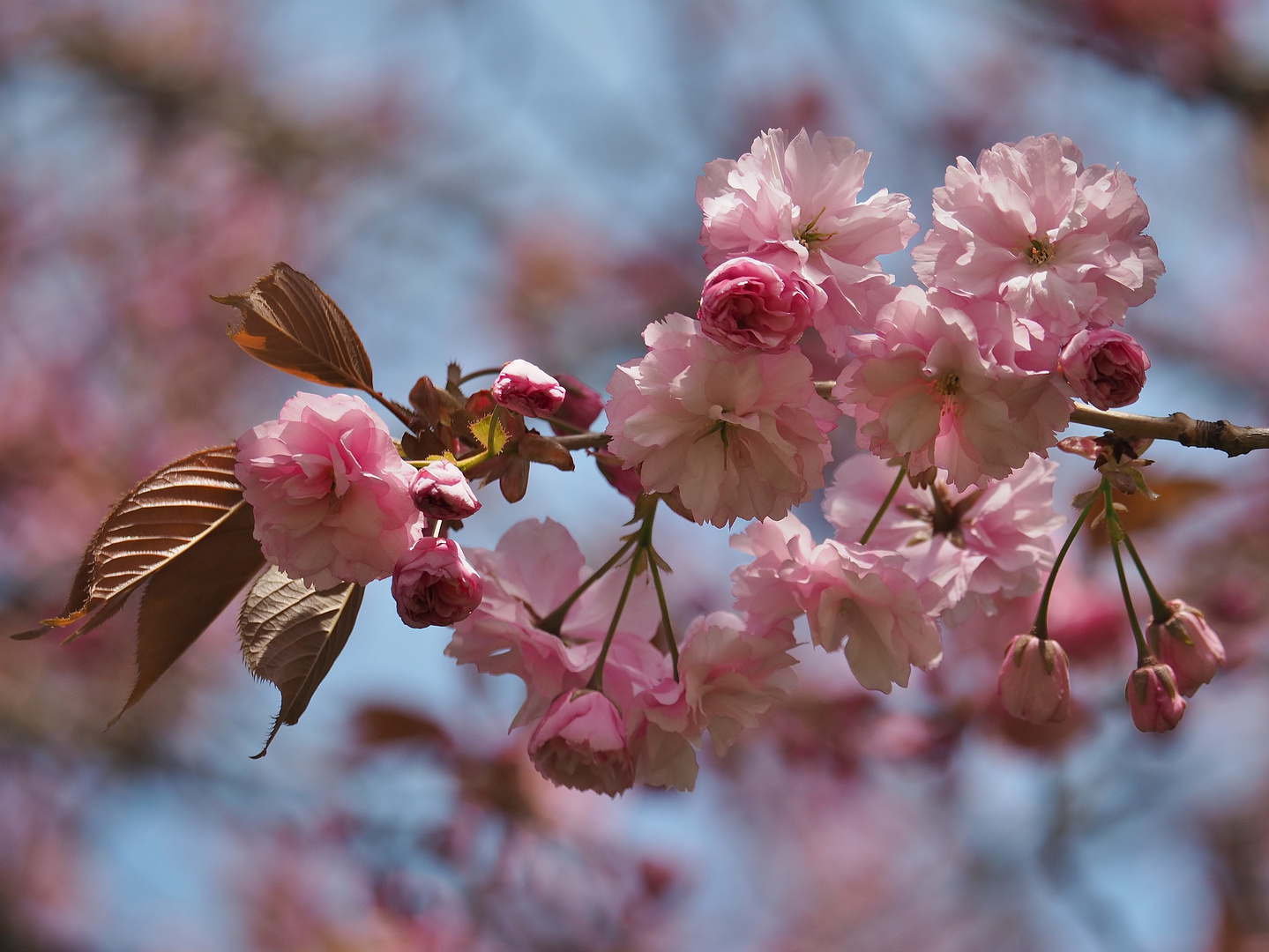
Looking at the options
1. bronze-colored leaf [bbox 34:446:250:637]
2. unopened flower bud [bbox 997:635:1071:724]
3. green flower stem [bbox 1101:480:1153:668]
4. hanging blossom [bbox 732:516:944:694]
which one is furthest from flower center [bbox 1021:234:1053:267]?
bronze-colored leaf [bbox 34:446:250:637]

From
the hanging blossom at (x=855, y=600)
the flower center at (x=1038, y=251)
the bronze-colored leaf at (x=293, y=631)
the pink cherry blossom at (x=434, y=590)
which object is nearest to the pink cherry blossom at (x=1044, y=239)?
the flower center at (x=1038, y=251)

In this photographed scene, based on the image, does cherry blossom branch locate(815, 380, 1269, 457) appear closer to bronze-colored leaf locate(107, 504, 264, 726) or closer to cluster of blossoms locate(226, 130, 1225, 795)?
cluster of blossoms locate(226, 130, 1225, 795)

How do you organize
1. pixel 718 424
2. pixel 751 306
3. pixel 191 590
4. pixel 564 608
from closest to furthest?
pixel 751 306, pixel 718 424, pixel 191 590, pixel 564 608

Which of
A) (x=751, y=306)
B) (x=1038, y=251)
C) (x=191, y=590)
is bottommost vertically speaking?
(x=191, y=590)

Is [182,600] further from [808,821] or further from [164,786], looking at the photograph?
[808,821]

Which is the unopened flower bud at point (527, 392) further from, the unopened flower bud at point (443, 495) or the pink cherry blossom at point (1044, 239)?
the pink cherry blossom at point (1044, 239)

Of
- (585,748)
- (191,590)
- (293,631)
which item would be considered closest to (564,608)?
(585,748)

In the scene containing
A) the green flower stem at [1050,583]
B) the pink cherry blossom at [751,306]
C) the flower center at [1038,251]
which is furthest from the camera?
the green flower stem at [1050,583]

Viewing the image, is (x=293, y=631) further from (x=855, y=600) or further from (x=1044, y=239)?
(x=1044, y=239)
